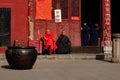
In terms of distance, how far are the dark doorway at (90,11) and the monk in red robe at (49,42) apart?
6611 millimetres

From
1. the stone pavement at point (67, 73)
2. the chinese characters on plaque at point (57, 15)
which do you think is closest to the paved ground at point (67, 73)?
the stone pavement at point (67, 73)

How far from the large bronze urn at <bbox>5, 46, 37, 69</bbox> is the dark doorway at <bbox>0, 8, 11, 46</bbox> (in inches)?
290

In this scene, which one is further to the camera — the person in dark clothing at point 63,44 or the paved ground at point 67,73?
the person in dark clothing at point 63,44

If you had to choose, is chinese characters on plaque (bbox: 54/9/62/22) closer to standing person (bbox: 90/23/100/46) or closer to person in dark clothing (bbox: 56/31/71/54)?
person in dark clothing (bbox: 56/31/71/54)

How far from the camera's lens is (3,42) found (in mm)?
25797

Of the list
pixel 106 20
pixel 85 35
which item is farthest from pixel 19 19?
pixel 106 20

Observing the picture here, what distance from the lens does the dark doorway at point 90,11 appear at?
105ft

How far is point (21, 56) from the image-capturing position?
18.2m

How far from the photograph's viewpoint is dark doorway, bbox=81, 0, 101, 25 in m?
32.2

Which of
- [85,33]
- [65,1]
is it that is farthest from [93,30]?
[65,1]

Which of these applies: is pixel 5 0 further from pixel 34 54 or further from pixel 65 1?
pixel 34 54

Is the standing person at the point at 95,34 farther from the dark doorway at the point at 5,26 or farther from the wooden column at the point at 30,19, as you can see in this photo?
the dark doorway at the point at 5,26

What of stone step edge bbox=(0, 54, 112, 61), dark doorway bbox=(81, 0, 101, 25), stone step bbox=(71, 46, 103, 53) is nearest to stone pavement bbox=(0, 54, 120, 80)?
stone step edge bbox=(0, 54, 112, 61)

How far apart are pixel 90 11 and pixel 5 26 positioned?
28.5 feet
